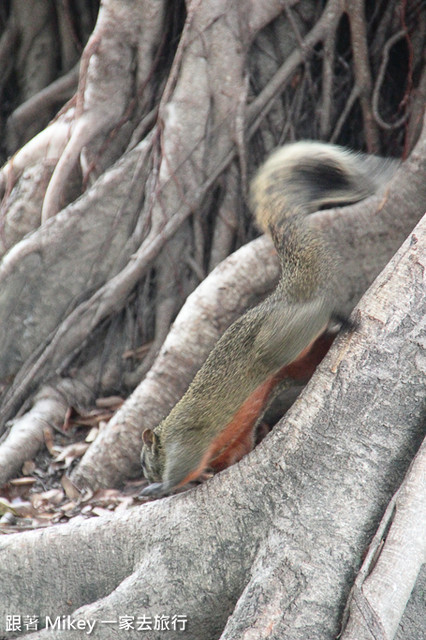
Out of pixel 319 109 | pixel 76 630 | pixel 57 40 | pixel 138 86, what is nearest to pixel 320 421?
pixel 76 630

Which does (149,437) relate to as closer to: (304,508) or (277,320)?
(277,320)

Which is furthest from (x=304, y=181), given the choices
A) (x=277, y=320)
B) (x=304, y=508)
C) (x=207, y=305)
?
(x=304, y=508)

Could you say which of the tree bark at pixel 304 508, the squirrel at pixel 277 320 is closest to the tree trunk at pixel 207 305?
the tree bark at pixel 304 508

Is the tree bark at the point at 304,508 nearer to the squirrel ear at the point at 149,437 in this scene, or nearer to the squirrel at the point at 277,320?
the squirrel at the point at 277,320

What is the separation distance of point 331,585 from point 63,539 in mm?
971

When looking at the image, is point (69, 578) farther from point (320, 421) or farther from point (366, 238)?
point (366, 238)

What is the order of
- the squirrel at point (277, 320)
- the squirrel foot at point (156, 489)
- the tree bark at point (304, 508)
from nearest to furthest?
the tree bark at point (304, 508), the squirrel at point (277, 320), the squirrel foot at point (156, 489)

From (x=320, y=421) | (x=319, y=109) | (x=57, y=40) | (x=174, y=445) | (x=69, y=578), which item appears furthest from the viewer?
(x=57, y=40)

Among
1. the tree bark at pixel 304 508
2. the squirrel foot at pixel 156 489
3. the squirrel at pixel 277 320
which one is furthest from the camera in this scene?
the squirrel foot at pixel 156 489

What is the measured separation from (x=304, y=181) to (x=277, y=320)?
45 cm

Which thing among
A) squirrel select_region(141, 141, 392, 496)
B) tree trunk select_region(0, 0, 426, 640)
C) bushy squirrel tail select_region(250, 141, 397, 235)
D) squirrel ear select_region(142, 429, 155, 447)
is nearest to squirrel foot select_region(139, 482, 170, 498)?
squirrel select_region(141, 141, 392, 496)

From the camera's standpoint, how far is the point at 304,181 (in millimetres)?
2139

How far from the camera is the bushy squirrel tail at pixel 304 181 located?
83.2 inches

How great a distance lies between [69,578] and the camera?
2.22 m
